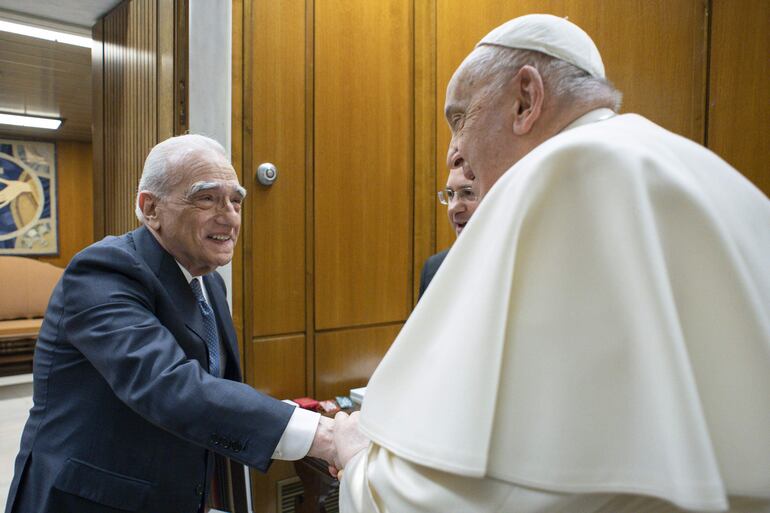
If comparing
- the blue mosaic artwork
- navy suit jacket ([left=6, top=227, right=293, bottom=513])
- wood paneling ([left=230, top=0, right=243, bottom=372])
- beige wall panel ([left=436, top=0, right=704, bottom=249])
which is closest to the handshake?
navy suit jacket ([left=6, top=227, right=293, bottom=513])

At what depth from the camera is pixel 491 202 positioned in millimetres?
923

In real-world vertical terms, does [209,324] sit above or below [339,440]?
above

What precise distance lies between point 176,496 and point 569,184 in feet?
4.99

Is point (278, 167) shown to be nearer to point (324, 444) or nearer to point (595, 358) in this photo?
point (324, 444)

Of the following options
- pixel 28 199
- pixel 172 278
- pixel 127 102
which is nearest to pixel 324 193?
pixel 127 102

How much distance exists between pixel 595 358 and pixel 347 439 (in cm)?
83

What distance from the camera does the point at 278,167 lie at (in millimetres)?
3070

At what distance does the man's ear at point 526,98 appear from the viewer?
3.82 ft

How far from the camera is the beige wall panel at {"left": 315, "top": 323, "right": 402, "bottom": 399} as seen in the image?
3303 millimetres

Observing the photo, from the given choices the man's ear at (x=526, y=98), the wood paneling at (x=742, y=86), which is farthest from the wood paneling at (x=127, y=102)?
the wood paneling at (x=742, y=86)

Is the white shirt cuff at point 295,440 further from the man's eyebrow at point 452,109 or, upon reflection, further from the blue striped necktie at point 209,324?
the man's eyebrow at point 452,109

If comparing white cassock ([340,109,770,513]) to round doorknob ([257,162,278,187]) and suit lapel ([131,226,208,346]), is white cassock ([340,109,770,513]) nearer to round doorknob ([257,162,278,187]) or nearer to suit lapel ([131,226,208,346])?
suit lapel ([131,226,208,346])

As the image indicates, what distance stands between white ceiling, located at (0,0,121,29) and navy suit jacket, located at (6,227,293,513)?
2743 millimetres

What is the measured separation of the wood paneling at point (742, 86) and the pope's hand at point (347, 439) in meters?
2.95
